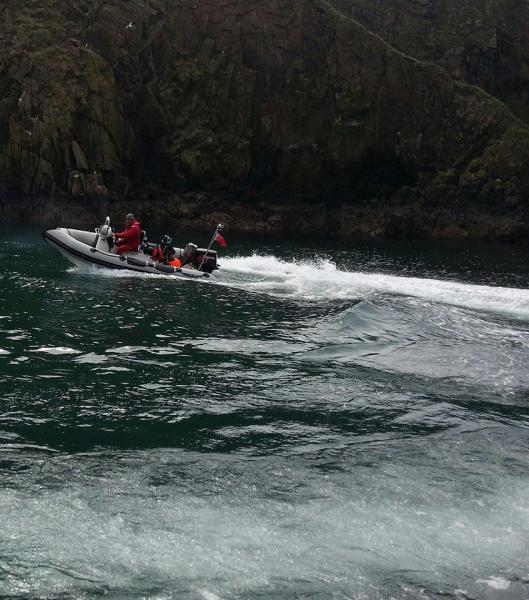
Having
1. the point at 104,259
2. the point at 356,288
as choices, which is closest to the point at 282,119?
the point at 104,259

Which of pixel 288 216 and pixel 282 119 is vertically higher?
pixel 282 119

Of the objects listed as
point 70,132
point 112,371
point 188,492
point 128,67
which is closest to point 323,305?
point 112,371

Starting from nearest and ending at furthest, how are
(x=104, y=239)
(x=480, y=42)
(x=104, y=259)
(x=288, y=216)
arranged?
(x=104, y=259) → (x=104, y=239) → (x=288, y=216) → (x=480, y=42)

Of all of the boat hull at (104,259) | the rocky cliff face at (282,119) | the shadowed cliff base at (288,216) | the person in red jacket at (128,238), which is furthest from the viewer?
the rocky cliff face at (282,119)

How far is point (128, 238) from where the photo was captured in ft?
95.1

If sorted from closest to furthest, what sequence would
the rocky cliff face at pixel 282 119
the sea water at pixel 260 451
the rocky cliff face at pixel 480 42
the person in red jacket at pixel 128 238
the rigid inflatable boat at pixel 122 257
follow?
1. the sea water at pixel 260 451
2. the rigid inflatable boat at pixel 122 257
3. the person in red jacket at pixel 128 238
4. the rocky cliff face at pixel 282 119
5. the rocky cliff face at pixel 480 42

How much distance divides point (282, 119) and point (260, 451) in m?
46.2

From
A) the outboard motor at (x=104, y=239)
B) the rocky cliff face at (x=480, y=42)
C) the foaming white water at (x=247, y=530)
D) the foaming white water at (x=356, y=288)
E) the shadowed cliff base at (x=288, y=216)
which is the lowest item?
the foaming white water at (x=247, y=530)

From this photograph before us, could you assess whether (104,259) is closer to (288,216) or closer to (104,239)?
(104,239)

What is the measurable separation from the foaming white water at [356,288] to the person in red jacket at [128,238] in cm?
398

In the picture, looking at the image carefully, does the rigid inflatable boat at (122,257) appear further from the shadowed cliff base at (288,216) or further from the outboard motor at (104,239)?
the shadowed cliff base at (288,216)

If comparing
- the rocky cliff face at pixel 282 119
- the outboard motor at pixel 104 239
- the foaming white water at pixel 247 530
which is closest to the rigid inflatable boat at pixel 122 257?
the outboard motor at pixel 104 239

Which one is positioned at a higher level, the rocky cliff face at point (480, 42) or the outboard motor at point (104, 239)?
the rocky cliff face at point (480, 42)

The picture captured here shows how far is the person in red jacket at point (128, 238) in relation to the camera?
94.9ft
